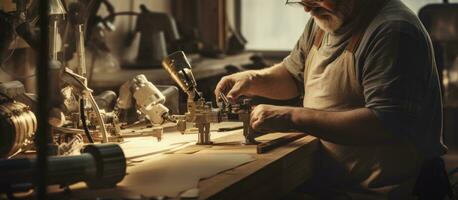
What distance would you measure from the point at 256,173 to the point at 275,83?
1.09 metres

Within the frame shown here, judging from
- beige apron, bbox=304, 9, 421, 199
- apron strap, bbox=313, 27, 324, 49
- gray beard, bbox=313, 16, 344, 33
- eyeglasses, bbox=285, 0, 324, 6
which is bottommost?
beige apron, bbox=304, 9, 421, 199

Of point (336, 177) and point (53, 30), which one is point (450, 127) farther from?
point (53, 30)

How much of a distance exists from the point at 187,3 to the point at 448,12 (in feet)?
6.80

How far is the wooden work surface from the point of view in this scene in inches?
81.6

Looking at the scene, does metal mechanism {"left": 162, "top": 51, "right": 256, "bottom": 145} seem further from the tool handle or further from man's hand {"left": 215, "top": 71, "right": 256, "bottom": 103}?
man's hand {"left": 215, "top": 71, "right": 256, "bottom": 103}

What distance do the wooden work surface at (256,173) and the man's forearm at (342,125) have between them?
72 mm

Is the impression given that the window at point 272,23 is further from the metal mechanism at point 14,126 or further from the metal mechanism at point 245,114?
the metal mechanism at point 14,126

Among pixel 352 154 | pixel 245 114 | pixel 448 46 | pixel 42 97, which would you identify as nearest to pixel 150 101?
pixel 245 114

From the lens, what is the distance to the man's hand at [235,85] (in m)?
3.14

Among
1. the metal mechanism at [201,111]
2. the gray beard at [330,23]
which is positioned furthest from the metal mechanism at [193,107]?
the gray beard at [330,23]

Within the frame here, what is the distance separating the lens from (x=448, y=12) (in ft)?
17.5

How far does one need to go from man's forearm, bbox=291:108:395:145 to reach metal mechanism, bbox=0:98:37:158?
849mm

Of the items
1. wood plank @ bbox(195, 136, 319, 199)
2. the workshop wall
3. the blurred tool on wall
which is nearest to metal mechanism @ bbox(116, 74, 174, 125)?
wood plank @ bbox(195, 136, 319, 199)

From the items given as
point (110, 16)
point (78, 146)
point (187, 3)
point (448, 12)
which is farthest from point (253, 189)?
point (187, 3)
